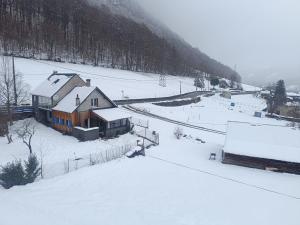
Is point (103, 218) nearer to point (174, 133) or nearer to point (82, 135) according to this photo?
point (82, 135)

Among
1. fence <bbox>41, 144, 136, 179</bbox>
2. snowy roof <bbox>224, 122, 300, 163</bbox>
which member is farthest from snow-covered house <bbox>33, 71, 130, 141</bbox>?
snowy roof <bbox>224, 122, 300, 163</bbox>

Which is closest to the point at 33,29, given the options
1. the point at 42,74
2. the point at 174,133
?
the point at 42,74

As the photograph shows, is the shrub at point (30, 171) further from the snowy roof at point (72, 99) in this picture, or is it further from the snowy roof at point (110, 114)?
the snowy roof at point (110, 114)

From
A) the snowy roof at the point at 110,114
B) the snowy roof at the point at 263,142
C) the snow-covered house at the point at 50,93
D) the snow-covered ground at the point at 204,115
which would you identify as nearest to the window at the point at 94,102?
the snowy roof at the point at 110,114

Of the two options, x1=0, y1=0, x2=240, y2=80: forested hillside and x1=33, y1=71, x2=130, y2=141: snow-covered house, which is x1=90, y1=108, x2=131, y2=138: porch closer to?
x1=33, y1=71, x2=130, y2=141: snow-covered house

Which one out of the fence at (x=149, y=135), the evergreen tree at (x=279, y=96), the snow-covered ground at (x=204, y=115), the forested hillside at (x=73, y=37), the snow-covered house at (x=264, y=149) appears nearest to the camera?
the snow-covered house at (x=264, y=149)

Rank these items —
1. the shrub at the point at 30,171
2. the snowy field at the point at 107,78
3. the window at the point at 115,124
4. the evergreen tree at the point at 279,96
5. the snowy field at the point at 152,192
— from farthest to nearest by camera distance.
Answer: the evergreen tree at the point at 279,96, the snowy field at the point at 107,78, the window at the point at 115,124, the shrub at the point at 30,171, the snowy field at the point at 152,192

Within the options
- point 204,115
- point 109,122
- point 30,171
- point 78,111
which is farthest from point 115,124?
point 204,115
